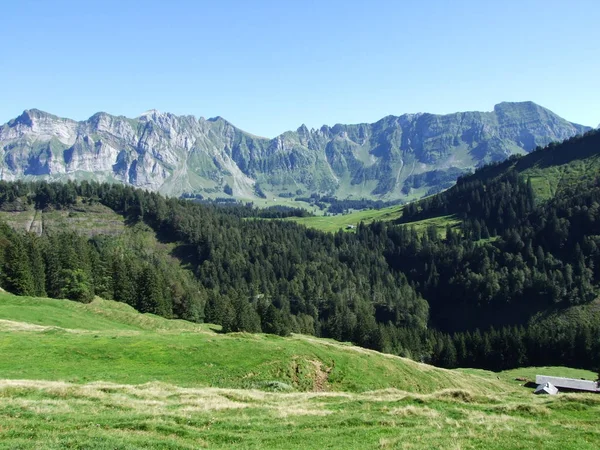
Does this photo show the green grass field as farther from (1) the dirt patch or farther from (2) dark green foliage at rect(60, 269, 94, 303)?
(2) dark green foliage at rect(60, 269, 94, 303)

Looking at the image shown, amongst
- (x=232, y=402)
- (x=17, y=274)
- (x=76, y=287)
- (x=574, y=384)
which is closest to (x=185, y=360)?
(x=232, y=402)

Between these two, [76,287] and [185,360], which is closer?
[185,360]

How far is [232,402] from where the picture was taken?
1294 inches

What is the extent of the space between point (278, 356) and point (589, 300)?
172105mm

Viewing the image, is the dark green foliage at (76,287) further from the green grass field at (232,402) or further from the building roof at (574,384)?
the building roof at (574,384)

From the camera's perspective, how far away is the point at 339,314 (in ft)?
561

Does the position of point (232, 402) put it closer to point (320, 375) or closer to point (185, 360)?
point (185, 360)

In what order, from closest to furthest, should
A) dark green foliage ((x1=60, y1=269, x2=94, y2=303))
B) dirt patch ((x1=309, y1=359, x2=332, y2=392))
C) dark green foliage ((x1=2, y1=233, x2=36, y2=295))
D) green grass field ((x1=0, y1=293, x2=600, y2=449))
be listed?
green grass field ((x1=0, y1=293, x2=600, y2=449)) < dirt patch ((x1=309, y1=359, x2=332, y2=392)) < dark green foliage ((x1=2, y1=233, x2=36, y2=295)) < dark green foliage ((x1=60, y1=269, x2=94, y2=303))

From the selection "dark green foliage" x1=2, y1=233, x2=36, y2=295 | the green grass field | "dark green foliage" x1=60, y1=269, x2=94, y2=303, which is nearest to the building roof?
the green grass field

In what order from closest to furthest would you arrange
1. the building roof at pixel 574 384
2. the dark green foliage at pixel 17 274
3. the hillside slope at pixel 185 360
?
the hillside slope at pixel 185 360 → the dark green foliage at pixel 17 274 → the building roof at pixel 574 384

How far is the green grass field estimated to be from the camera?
75.2ft

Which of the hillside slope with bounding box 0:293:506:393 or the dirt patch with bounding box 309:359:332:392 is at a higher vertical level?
the hillside slope with bounding box 0:293:506:393

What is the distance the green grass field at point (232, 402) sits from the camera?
2292cm

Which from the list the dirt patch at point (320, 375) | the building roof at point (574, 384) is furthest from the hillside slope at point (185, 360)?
the building roof at point (574, 384)
